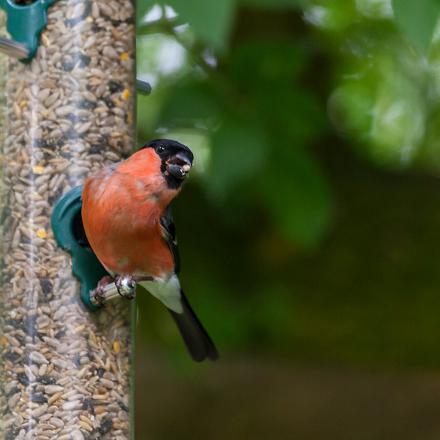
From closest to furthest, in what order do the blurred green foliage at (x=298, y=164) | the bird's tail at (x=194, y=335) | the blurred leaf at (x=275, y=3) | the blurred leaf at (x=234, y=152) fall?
the blurred leaf at (x=275, y=3)
the bird's tail at (x=194, y=335)
the blurred leaf at (x=234, y=152)
the blurred green foliage at (x=298, y=164)

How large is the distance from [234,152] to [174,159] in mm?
1144

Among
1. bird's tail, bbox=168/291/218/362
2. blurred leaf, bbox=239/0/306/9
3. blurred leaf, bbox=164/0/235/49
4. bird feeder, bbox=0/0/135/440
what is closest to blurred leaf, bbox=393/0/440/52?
blurred leaf, bbox=164/0/235/49

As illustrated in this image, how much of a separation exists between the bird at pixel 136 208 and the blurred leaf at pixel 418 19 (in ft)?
2.86

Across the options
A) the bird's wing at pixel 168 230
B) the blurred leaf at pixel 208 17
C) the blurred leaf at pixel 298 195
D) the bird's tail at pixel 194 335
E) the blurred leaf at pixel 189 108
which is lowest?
the bird's tail at pixel 194 335

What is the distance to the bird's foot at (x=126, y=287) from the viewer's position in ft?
12.4

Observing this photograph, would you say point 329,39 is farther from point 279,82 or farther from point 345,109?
point 279,82

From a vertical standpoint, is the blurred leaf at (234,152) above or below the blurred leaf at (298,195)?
above

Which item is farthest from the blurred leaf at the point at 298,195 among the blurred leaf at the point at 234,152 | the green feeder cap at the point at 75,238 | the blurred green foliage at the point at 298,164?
the green feeder cap at the point at 75,238

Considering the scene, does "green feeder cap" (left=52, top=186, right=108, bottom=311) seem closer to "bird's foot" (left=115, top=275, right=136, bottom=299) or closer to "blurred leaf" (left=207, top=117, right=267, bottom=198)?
"bird's foot" (left=115, top=275, right=136, bottom=299)

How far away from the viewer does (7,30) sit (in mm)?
4234

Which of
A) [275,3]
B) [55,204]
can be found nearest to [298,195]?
[275,3]

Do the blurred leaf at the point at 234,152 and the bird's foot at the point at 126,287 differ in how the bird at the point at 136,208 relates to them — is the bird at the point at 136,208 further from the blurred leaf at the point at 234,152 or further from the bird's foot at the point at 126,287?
the blurred leaf at the point at 234,152

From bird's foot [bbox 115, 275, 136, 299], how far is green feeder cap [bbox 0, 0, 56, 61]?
1.01 m

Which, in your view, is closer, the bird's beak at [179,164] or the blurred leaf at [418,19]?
the blurred leaf at [418,19]
